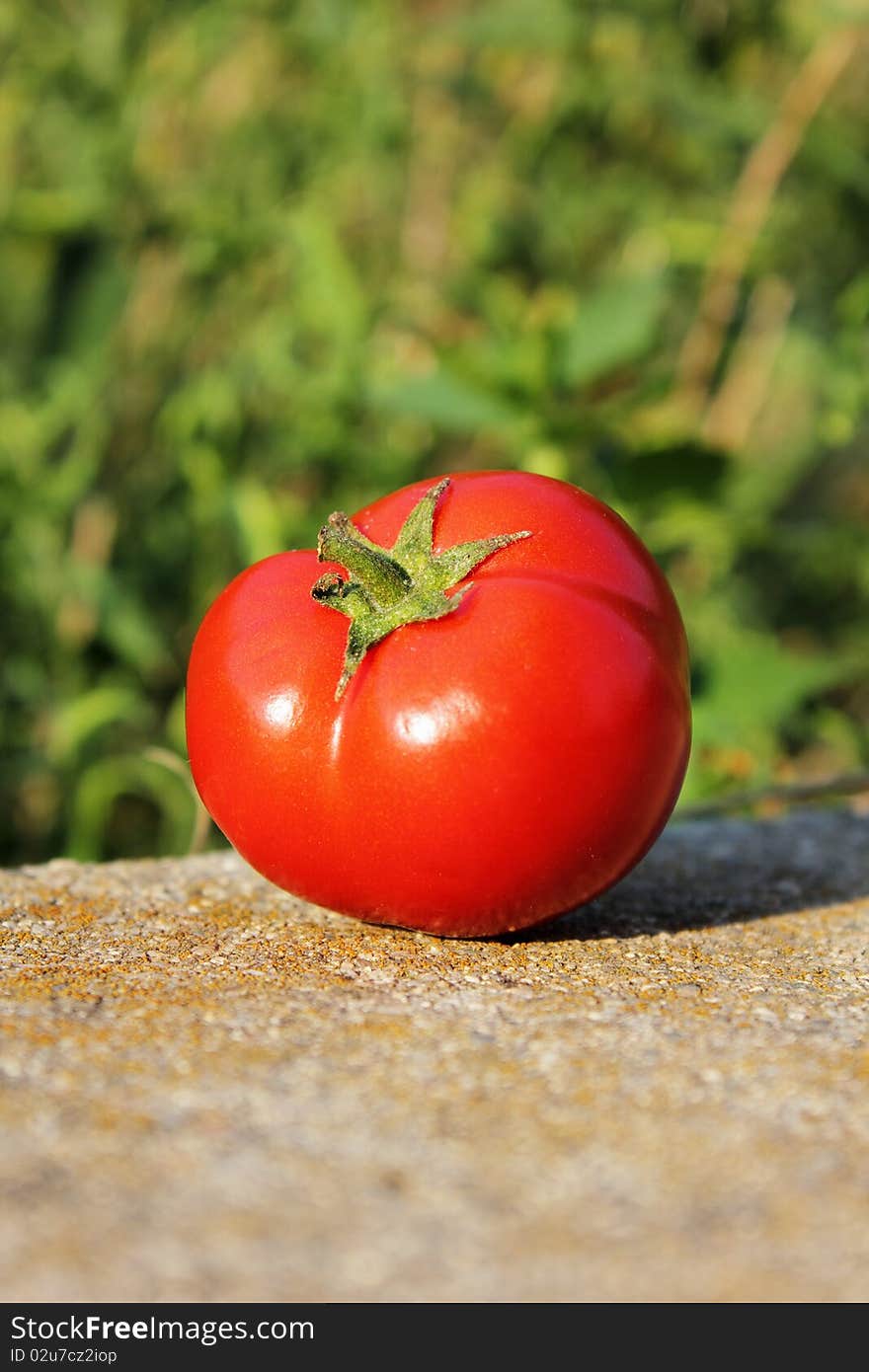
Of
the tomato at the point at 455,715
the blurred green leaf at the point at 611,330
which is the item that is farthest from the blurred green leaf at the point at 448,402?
the tomato at the point at 455,715

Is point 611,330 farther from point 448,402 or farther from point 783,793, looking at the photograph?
point 783,793

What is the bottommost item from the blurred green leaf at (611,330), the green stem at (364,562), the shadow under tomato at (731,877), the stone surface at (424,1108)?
the shadow under tomato at (731,877)

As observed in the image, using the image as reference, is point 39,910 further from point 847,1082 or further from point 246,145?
point 246,145

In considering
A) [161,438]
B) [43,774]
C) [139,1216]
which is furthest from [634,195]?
[139,1216]

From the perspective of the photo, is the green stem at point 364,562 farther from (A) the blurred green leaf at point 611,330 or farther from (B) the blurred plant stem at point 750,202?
(B) the blurred plant stem at point 750,202

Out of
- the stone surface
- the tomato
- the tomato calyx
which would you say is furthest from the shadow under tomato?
the tomato calyx

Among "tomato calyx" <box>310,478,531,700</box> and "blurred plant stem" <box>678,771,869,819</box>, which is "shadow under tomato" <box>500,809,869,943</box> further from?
"tomato calyx" <box>310,478,531,700</box>
